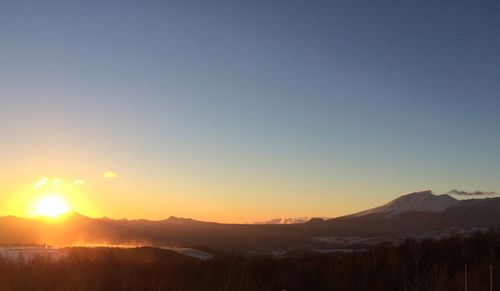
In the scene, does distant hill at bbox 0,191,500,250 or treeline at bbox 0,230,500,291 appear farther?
distant hill at bbox 0,191,500,250

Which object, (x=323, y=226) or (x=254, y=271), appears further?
(x=323, y=226)

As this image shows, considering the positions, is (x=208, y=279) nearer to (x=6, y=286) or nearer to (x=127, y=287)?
(x=127, y=287)

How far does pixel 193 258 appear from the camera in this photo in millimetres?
→ 30953

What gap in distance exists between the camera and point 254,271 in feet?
93.4

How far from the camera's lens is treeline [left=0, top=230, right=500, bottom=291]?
78.2ft

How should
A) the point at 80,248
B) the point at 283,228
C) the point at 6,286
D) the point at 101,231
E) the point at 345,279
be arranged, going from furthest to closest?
the point at 283,228 → the point at 101,231 → the point at 80,248 → the point at 345,279 → the point at 6,286

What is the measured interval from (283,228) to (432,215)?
3574cm

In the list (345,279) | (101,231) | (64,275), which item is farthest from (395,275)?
(101,231)

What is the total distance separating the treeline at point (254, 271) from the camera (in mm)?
23828

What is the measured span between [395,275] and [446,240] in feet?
36.7

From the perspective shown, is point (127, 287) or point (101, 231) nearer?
point (127, 287)

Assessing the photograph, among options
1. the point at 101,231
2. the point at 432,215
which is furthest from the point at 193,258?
the point at 432,215

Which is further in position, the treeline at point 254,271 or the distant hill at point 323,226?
the distant hill at point 323,226

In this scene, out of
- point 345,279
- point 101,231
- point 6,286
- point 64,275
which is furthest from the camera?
point 101,231
